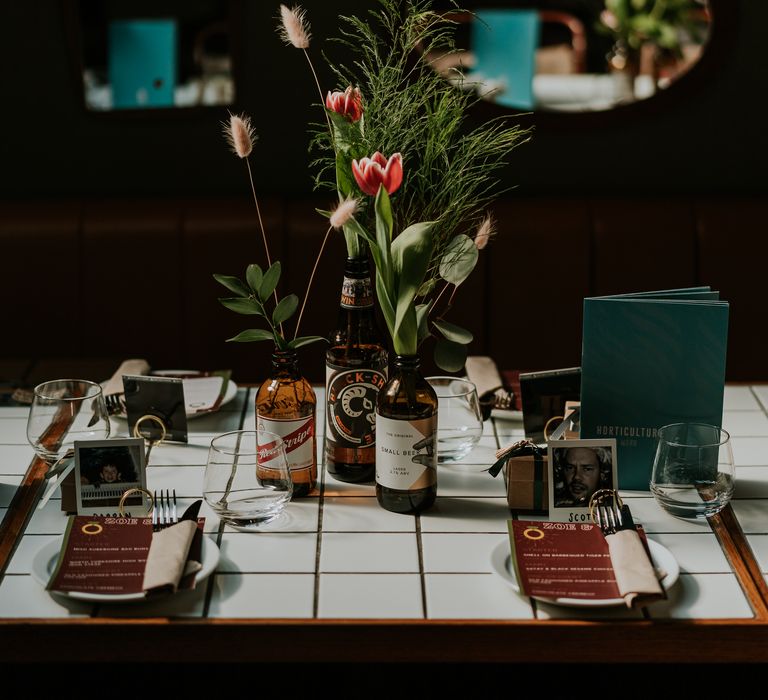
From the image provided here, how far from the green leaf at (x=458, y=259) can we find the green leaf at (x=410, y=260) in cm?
6

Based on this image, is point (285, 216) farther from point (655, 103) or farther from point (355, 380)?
point (355, 380)

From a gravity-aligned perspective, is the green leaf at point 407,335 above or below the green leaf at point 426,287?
below

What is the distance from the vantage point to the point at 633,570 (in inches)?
45.6

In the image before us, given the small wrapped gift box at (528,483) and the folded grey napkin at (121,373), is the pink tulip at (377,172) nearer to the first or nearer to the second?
the small wrapped gift box at (528,483)

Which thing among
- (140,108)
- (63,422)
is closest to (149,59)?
(140,108)

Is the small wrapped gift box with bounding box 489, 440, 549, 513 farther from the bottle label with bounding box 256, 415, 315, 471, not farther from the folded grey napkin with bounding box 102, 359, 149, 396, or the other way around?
the folded grey napkin with bounding box 102, 359, 149, 396

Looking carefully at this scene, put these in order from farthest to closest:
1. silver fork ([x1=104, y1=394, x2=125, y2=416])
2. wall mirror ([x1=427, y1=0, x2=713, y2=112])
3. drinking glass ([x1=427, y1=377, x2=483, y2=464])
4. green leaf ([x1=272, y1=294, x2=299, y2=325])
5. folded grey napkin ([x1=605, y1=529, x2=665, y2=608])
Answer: wall mirror ([x1=427, y1=0, x2=713, y2=112]) < silver fork ([x1=104, y1=394, x2=125, y2=416]) < drinking glass ([x1=427, y1=377, x2=483, y2=464]) < green leaf ([x1=272, y1=294, x2=299, y2=325]) < folded grey napkin ([x1=605, y1=529, x2=665, y2=608])

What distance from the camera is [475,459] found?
1556 mm

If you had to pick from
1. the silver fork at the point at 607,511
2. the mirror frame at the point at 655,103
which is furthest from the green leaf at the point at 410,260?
the mirror frame at the point at 655,103

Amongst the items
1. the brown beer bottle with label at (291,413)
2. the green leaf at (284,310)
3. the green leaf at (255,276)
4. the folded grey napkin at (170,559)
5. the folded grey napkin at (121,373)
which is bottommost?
the folded grey napkin at (170,559)

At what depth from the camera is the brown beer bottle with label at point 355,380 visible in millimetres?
1394

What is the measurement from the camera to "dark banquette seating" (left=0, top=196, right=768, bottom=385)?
2461 mm

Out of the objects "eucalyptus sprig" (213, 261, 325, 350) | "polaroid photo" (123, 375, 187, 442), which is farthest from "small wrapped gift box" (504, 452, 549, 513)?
"polaroid photo" (123, 375, 187, 442)

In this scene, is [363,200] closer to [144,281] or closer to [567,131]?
[144,281]
